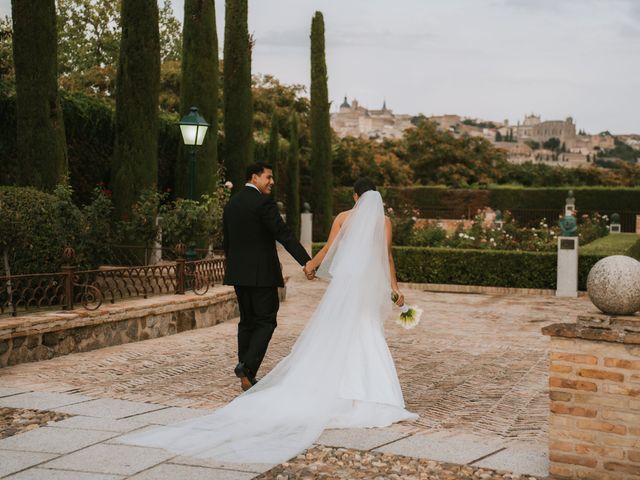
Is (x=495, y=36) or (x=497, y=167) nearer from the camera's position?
(x=497, y=167)

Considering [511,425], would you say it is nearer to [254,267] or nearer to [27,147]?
[254,267]

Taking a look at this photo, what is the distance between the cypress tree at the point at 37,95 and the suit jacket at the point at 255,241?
563 cm

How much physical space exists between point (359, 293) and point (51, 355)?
3.56 meters

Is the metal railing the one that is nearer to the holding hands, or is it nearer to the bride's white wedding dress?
the holding hands

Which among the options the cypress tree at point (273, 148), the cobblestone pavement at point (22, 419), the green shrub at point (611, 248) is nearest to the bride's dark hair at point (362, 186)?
the cobblestone pavement at point (22, 419)

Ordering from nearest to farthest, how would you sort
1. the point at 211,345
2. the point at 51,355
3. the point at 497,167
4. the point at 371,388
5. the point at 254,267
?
the point at 371,388
the point at 254,267
the point at 51,355
the point at 211,345
the point at 497,167

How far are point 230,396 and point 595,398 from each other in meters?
3.03

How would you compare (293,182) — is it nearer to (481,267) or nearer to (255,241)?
(481,267)

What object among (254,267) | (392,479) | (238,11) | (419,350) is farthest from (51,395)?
(238,11)

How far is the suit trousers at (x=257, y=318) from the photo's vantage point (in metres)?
6.00

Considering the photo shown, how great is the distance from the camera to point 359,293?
568 centimetres

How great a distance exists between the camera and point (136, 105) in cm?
1245

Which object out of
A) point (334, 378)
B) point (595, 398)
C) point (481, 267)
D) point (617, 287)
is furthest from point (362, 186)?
point (481, 267)

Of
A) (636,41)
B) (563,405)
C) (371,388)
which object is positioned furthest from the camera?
(636,41)
